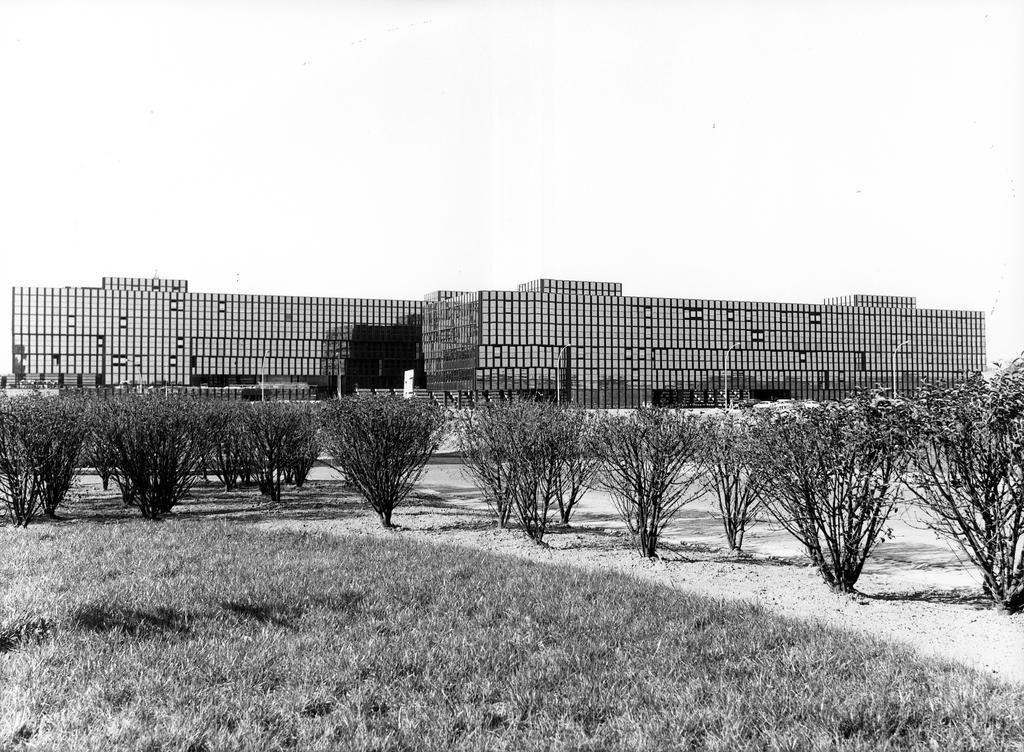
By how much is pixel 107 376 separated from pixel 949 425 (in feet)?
361

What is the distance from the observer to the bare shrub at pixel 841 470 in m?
7.61

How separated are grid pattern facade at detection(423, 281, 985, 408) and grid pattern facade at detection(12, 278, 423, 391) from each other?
41.4 ft

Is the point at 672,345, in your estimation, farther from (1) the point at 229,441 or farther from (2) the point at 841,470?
(2) the point at 841,470

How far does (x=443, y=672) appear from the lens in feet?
17.1

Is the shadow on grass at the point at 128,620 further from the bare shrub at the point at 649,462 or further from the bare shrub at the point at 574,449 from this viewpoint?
the bare shrub at the point at 574,449

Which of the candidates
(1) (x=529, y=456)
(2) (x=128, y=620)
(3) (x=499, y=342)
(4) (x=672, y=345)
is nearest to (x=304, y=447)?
(1) (x=529, y=456)

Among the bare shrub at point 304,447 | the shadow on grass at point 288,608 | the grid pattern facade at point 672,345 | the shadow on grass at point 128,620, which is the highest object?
the grid pattern facade at point 672,345

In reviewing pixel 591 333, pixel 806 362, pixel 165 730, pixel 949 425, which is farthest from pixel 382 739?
pixel 806 362

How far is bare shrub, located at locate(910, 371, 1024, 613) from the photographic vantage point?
6695 millimetres

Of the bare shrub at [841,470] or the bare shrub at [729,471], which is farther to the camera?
the bare shrub at [729,471]

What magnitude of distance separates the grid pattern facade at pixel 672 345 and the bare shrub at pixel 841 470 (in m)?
80.9

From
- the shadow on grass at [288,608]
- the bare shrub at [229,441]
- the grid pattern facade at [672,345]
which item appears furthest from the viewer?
the grid pattern facade at [672,345]

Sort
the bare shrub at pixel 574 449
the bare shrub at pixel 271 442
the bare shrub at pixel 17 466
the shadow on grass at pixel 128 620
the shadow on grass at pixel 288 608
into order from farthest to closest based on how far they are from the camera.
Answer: the bare shrub at pixel 271 442 < the bare shrub at pixel 17 466 < the bare shrub at pixel 574 449 < the shadow on grass at pixel 288 608 < the shadow on grass at pixel 128 620

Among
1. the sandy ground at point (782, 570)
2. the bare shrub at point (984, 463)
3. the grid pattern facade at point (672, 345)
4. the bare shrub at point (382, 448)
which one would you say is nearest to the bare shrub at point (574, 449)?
the sandy ground at point (782, 570)
